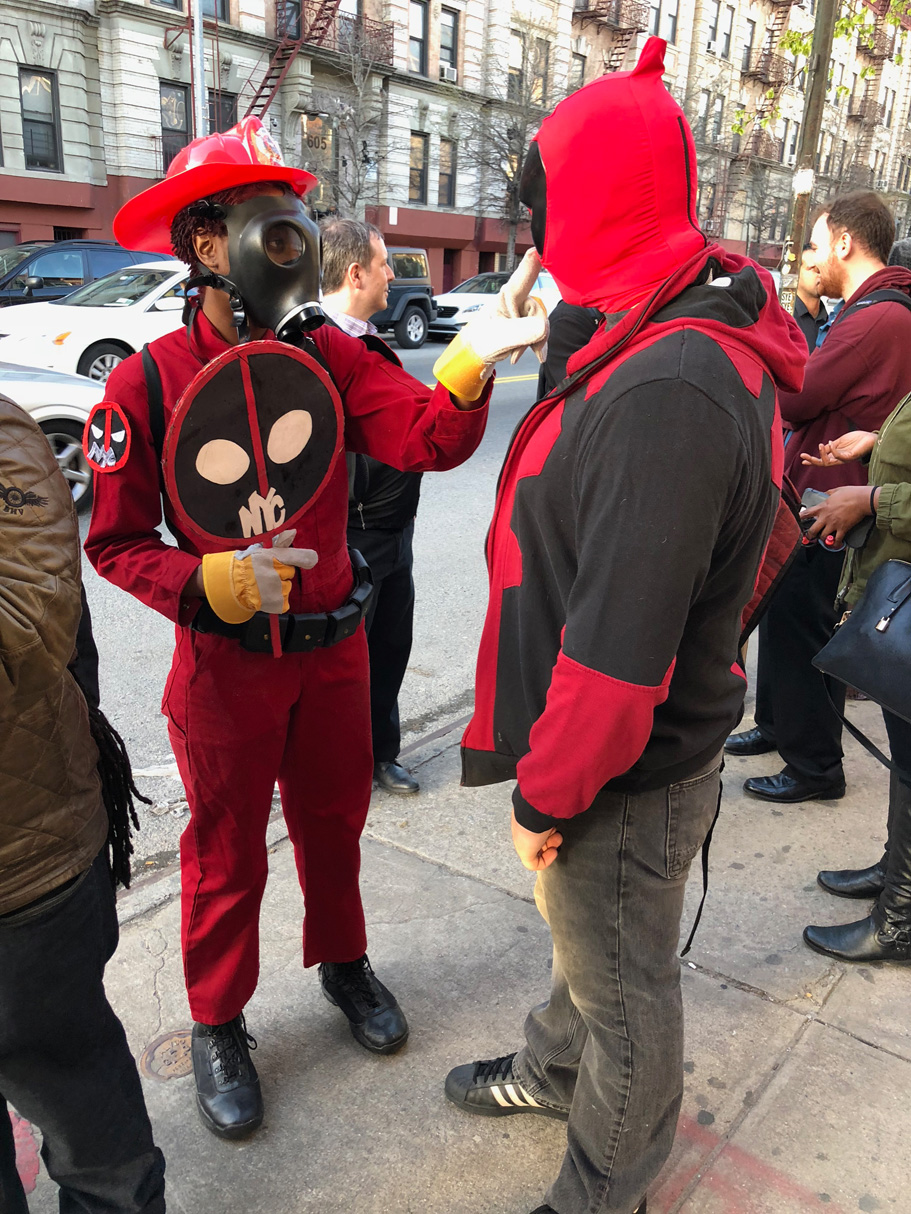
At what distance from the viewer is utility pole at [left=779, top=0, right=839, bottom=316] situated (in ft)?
29.1

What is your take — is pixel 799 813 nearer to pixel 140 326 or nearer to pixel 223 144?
pixel 223 144

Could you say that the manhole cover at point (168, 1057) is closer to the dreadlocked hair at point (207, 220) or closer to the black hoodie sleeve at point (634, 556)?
the black hoodie sleeve at point (634, 556)

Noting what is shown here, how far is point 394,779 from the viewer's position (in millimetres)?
3754

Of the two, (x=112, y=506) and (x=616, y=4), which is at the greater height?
(x=616, y=4)

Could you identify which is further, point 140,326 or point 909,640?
point 140,326

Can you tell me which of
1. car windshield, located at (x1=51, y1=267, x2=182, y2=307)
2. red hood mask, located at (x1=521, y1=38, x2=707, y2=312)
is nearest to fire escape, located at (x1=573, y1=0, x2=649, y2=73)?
car windshield, located at (x1=51, y1=267, x2=182, y2=307)

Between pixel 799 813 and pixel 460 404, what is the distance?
235 centimetres

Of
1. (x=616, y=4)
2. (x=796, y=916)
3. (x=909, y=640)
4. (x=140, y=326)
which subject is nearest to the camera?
(x=909, y=640)

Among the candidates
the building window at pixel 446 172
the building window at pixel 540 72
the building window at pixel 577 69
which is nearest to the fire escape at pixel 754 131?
the building window at pixel 577 69

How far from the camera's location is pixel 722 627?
1.62 m

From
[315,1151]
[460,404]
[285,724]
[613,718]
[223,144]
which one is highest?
[223,144]

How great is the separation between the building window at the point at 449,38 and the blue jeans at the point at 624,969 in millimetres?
34346

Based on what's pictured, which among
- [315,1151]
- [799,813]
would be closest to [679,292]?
[315,1151]

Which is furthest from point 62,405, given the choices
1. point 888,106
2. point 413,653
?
point 888,106
